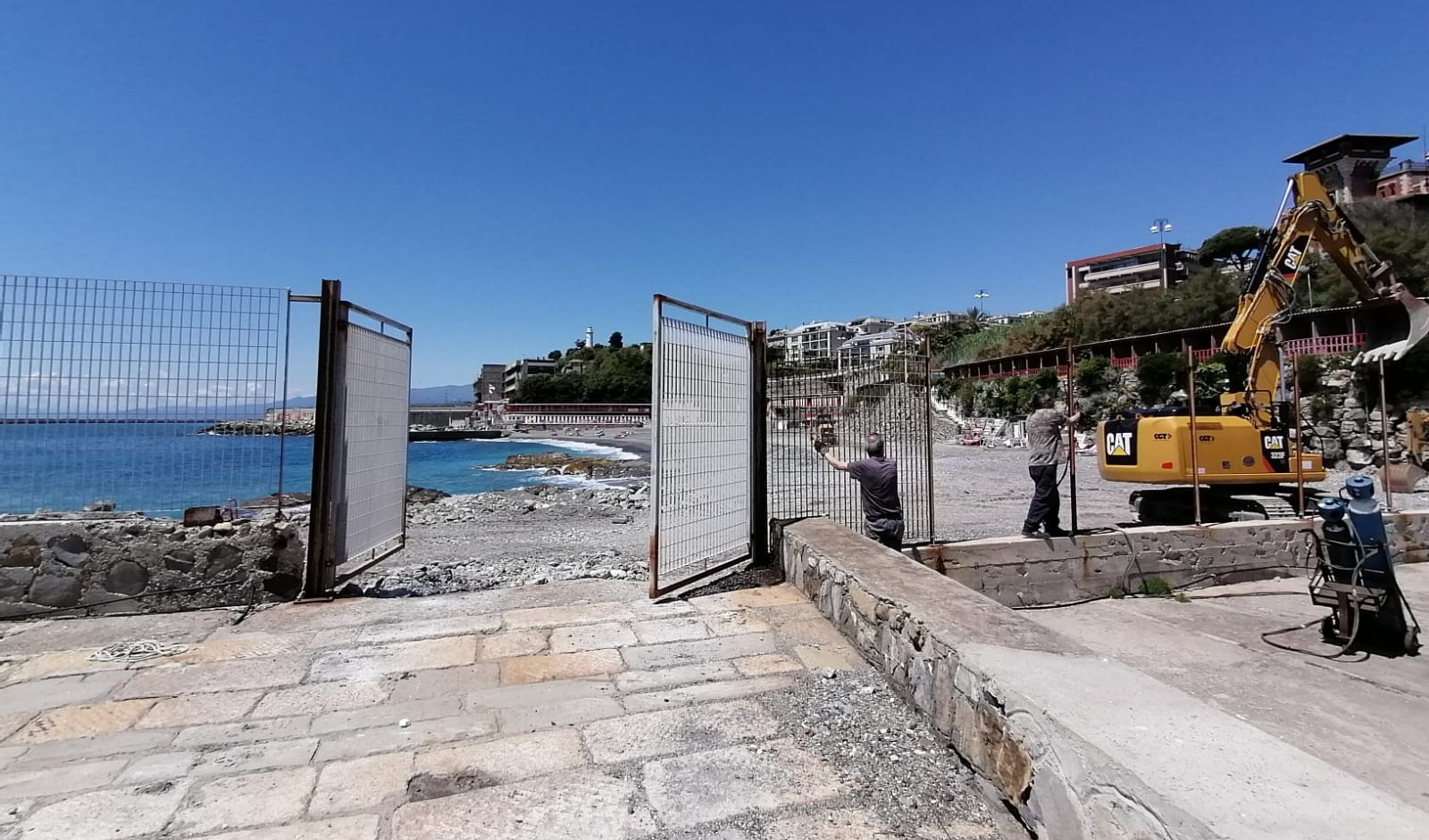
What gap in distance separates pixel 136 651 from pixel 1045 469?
27.2 ft

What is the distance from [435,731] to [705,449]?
2940 millimetres

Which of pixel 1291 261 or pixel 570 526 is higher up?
pixel 1291 261

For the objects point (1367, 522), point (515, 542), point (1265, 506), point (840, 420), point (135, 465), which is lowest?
point (515, 542)

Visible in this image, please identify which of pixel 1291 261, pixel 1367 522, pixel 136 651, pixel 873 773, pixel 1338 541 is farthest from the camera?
pixel 1291 261

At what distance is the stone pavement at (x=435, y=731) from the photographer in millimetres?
2453

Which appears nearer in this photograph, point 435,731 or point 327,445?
point 435,731

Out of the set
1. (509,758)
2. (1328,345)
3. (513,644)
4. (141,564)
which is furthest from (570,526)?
(1328,345)

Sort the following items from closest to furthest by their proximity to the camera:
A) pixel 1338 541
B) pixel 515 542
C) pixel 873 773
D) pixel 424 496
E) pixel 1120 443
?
pixel 873 773
pixel 1338 541
pixel 1120 443
pixel 515 542
pixel 424 496

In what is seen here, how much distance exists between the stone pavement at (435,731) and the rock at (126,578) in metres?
0.23

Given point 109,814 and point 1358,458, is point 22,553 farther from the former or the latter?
point 1358,458

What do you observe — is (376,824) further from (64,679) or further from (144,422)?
(144,422)

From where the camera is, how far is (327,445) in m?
4.88

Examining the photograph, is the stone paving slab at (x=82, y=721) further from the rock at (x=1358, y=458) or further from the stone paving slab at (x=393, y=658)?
the rock at (x=1358, y=458)

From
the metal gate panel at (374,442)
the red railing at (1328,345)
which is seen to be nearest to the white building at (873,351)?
the metal gate panel at (374,442)
